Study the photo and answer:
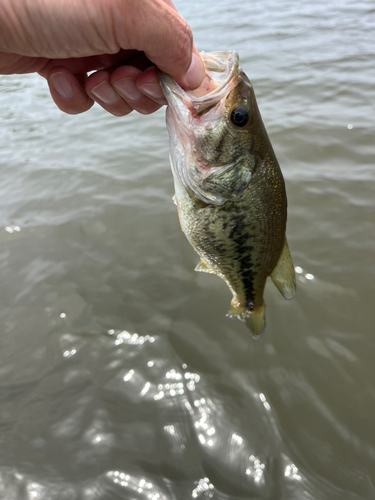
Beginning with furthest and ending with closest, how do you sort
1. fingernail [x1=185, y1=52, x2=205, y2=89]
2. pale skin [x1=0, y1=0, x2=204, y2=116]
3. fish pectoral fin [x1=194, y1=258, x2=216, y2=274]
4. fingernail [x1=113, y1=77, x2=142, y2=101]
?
fish pectoral fin [x1=194, y1=258, x2=216, y2=274]
fingernail [x1=113, y1=77, x2=142, y2=101]
fingernail [x1=185, y1=52, x2=205, y2=89]
pale skin [x1=0, y1=0, x2=204, y2=116]

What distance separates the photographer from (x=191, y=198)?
1.82 m

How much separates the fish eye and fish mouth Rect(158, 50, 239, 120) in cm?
10

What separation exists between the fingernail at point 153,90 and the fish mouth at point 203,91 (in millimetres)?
98

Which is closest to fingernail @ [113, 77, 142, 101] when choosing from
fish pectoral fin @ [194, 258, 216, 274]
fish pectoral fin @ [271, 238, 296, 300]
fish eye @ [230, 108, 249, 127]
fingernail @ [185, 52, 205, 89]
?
fingernail @ [185, 52, 205, 89]

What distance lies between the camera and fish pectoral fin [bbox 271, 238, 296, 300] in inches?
80.4

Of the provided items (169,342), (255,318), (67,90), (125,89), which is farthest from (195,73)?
(169,342)

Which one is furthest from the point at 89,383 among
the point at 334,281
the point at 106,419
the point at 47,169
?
the point at 47,169

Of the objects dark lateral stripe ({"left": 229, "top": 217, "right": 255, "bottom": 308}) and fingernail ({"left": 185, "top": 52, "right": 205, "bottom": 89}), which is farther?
dark lateral stripe ({"left": 229, "top": 217, "right": 255, "bottom": 308})

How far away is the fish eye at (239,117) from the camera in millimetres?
1581

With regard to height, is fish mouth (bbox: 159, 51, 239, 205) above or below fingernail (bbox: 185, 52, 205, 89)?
below

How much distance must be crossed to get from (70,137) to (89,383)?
4401 millimetres

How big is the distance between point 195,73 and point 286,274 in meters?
1.25

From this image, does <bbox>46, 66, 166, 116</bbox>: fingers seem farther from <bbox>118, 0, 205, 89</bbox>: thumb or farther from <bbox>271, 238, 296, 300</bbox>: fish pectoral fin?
<bbox>271, 238, 296, 300</bbox>: fish pectoral fin

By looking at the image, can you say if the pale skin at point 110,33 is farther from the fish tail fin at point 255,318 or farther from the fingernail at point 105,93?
the fish tail fin at point 255,318
